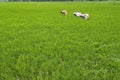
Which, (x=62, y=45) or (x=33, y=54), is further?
Result: (x=62, y=45)

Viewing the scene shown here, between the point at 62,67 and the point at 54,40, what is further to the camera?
the point at 54,40

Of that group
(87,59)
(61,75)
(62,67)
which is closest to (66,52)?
(87,59)

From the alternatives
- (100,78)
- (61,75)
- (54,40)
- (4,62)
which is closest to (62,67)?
(61,75)

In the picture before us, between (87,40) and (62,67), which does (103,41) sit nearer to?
(87,40)

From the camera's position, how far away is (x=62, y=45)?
431cm

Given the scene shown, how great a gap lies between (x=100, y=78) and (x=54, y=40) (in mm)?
2087

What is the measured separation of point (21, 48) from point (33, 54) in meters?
0.46

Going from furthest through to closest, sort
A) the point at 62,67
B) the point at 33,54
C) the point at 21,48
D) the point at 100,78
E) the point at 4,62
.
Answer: the point at 21,48 < the point at 33,54 < the point at 4,62 < the point at 62,67 < the point at 100,78

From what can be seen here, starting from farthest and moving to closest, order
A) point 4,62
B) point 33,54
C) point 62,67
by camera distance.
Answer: point 33,54, point 4,62, point 62,67

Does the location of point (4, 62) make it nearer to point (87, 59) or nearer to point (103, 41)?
point (87, 59)

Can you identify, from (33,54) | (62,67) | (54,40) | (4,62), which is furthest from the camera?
(54,40)

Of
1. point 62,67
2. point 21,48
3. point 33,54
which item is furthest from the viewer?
point 21,48

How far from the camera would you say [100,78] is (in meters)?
2.83

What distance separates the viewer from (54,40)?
4754 millimetres
